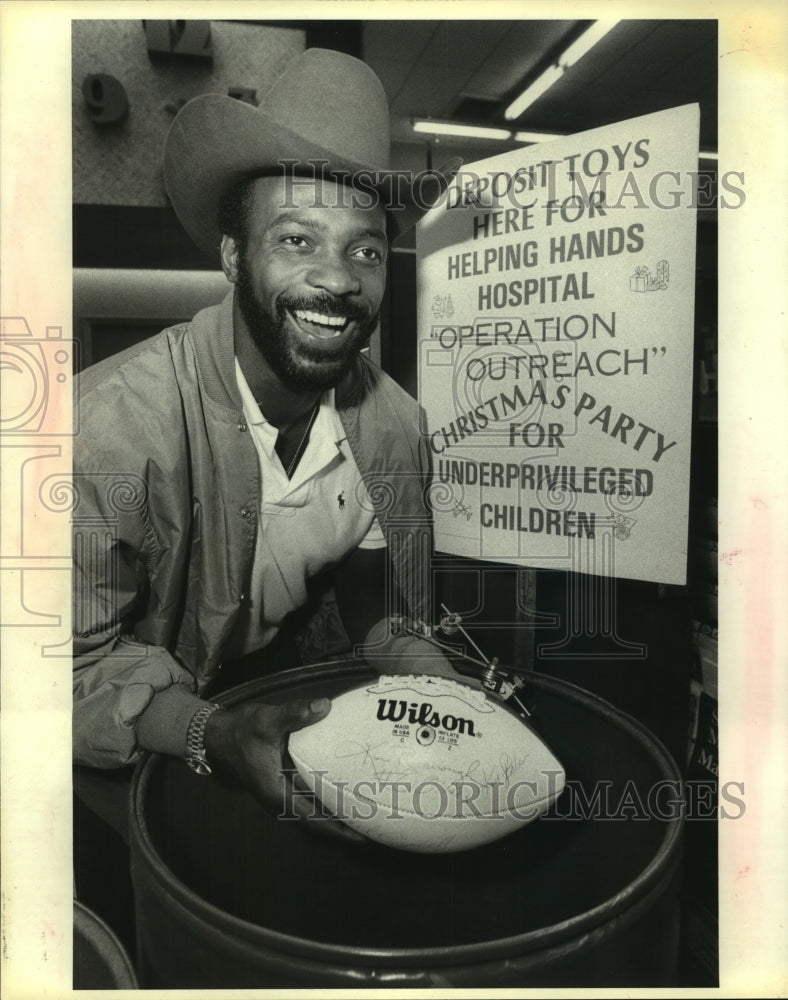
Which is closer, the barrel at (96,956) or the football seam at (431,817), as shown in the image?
the football seam at (431,817)

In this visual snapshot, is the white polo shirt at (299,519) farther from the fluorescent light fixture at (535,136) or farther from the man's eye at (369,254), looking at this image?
the fluorescent light fixture at (535,136)

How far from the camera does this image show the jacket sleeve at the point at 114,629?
3.90ft

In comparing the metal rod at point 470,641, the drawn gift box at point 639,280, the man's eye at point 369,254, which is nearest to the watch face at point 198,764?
the metal rod at point 470,641

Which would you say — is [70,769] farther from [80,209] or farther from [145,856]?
[80,209]

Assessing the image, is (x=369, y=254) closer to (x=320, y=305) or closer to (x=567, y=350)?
(x=320, y=305)

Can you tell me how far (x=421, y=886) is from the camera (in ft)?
3.50

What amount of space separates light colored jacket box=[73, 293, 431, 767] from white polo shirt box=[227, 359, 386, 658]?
2 centimetres

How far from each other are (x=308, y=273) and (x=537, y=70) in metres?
0.50

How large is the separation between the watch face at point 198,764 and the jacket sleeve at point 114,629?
0.07 metres

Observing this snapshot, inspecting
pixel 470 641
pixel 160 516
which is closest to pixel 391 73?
pixel 160 516

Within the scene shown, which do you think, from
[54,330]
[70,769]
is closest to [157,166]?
[54,330]

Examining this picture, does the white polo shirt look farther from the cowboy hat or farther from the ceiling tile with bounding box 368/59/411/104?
the ceiling tile with bounding box 368/59/411/104

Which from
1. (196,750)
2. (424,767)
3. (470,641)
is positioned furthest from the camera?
(470,641)

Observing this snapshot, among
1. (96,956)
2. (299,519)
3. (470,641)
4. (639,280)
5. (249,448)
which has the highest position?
(639,280)
